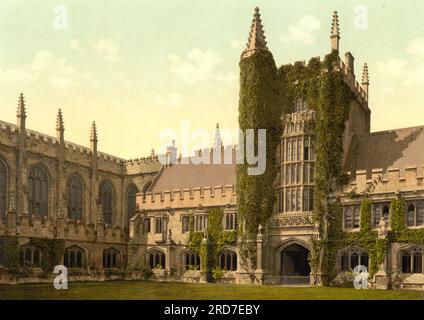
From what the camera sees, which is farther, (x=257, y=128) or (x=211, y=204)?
(x=211, y=204)

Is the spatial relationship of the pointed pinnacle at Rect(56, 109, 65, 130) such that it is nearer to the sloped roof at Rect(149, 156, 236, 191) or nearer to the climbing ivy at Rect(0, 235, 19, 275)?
the sloped roof at Rect(149, 156, 236, 191)

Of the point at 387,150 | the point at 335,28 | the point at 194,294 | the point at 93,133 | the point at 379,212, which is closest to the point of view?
the point at 194,294

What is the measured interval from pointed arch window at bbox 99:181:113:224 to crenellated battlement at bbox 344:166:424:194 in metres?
23.3

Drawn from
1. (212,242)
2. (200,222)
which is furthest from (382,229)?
(200,222)

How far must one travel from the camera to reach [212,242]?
129ft

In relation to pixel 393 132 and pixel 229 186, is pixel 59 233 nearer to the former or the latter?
pixel 229 186

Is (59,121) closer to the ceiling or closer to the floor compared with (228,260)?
closer to the ceiling

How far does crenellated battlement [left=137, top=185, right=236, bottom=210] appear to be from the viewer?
129ft

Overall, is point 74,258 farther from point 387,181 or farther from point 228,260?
point 387,181

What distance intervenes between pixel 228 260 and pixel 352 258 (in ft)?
29.1

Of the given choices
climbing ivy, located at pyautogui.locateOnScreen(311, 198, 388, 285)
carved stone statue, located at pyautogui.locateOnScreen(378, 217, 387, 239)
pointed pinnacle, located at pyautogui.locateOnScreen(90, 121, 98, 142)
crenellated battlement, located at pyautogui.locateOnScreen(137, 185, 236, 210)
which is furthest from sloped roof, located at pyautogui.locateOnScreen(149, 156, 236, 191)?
carved stone statue, located at pyautogui.locateOnScreen(378, 217, 387, 239)

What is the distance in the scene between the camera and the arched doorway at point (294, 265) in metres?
35.2

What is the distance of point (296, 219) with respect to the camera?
3509 cm

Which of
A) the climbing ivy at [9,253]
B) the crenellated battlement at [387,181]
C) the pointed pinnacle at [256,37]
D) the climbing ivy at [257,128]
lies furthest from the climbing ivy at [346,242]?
the climbing ivy at [9,253]
